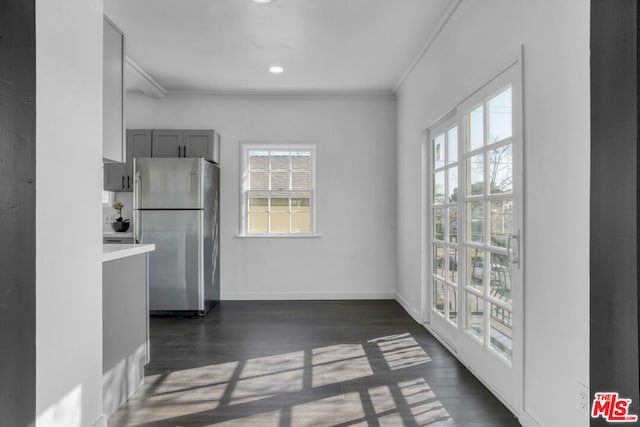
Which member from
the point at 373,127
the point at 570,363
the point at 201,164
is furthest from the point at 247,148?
the point at 570,363

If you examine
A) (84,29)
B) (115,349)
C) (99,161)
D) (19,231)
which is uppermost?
(84,29)

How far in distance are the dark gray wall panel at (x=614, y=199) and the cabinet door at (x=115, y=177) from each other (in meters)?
4.88

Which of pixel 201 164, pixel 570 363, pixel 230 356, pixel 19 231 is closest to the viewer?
pixel 19 231

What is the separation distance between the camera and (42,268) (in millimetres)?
1594

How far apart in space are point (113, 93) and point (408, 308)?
3699 millimetres

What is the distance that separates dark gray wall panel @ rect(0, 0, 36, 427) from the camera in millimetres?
1370

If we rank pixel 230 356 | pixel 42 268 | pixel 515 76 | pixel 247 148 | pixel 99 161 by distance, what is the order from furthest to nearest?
pixel 247 148 → pixel 230 356 → pixel 515 76 → pixel 99 161 → pixel 42 268

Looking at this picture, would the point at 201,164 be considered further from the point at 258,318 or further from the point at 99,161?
the point at 99,161

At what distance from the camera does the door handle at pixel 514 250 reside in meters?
2.25

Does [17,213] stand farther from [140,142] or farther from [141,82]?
[141,82]

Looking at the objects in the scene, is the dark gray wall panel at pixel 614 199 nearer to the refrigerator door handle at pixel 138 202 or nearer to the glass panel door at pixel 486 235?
the glass panel door at pixel 486 235

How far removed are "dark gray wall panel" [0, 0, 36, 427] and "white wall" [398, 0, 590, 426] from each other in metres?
2.12

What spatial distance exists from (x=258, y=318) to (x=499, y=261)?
2780mm

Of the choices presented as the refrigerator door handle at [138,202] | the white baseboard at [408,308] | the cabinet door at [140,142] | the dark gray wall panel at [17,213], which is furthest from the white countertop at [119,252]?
the white baseboard at [408,308]
